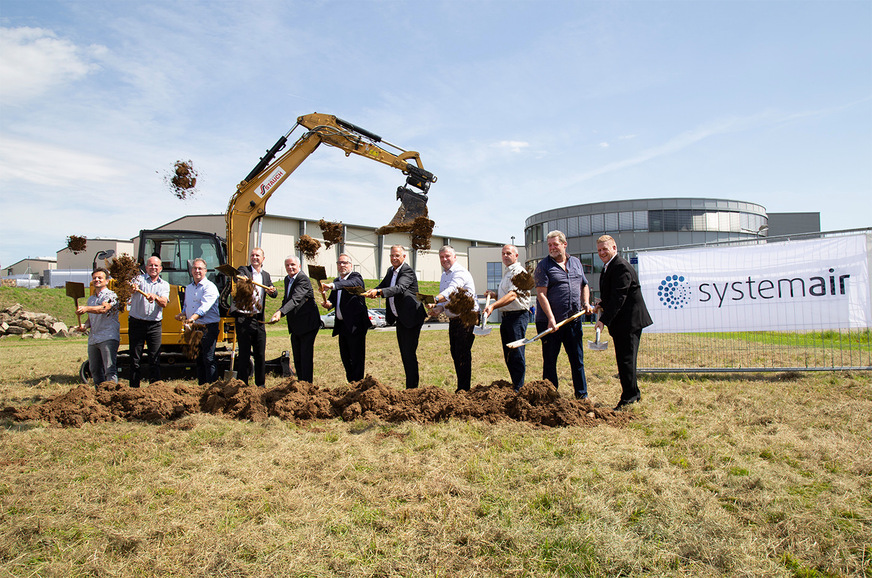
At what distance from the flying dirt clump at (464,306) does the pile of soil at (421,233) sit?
1924mm

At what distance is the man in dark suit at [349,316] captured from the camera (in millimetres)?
6520

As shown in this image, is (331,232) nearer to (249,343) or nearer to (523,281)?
(249,343)

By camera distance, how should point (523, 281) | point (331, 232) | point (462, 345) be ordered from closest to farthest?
point (523, 281)
point (462, 345)
point (331, 232)

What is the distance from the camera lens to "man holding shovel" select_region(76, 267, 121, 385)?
6.44 m

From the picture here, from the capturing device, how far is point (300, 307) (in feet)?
21.6

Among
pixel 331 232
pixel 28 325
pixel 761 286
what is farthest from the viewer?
pixel 28 325

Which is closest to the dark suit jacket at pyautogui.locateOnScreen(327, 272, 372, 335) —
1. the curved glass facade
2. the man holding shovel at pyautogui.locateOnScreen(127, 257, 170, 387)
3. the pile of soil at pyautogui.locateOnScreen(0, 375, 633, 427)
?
the pile of soil at pyautogui.locateOnScreen(0, 375, 633, 427)

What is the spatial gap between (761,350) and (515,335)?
5.25 m

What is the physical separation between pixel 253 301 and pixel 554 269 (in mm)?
3643

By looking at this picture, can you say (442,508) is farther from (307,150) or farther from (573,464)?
(307,150)

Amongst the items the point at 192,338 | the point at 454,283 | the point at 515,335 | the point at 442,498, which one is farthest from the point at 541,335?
the point at 192,338

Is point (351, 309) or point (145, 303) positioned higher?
point (145, 303)

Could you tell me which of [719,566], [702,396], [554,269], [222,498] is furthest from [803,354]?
[222,498]

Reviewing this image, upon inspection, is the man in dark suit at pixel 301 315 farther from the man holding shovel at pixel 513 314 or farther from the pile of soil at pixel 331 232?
the man holding shovel at pixel 513 314
